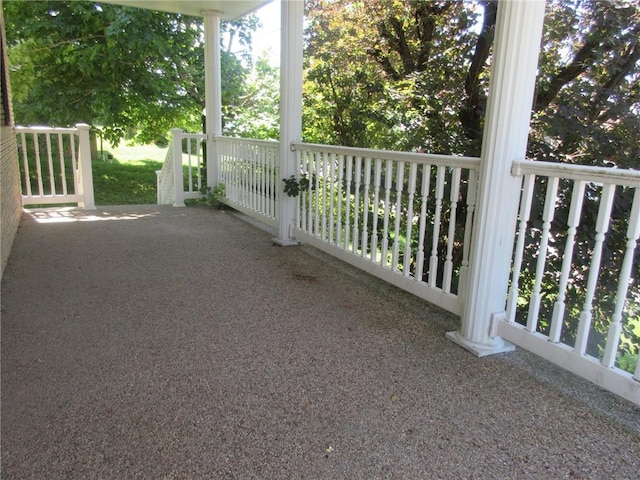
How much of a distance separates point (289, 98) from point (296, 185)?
77 centimetres

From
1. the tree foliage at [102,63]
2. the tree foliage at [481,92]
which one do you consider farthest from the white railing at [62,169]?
the tree foliage at [481,92]

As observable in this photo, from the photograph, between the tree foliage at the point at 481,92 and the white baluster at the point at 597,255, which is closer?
the white baluster at the point at 597,255

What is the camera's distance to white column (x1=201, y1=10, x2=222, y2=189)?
5.84 m

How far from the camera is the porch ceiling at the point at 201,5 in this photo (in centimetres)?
530

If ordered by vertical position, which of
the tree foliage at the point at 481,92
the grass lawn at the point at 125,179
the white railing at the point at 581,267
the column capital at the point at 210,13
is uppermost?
the column capital at the point at 210,13

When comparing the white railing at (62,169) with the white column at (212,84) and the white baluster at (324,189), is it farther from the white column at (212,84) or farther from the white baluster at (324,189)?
the white baluster at (324,189)

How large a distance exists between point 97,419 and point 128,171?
484 inches

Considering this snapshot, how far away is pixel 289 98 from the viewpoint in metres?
4.07

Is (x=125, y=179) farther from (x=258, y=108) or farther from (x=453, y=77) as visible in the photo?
(x=453, y=77)

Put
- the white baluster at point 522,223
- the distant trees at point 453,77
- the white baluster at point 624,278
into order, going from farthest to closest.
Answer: the distant trees at point 453,77 < the white baluster at point 522,223 < the white baluster at point 624,278

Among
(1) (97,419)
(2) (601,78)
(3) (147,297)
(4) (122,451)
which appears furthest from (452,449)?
(2) (601,78)

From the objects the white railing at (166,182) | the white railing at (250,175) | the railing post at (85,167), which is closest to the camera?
the white railing at (250,175)

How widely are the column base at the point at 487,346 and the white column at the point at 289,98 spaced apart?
227 cm

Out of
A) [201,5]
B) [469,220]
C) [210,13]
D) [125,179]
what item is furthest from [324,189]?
[125,179]
